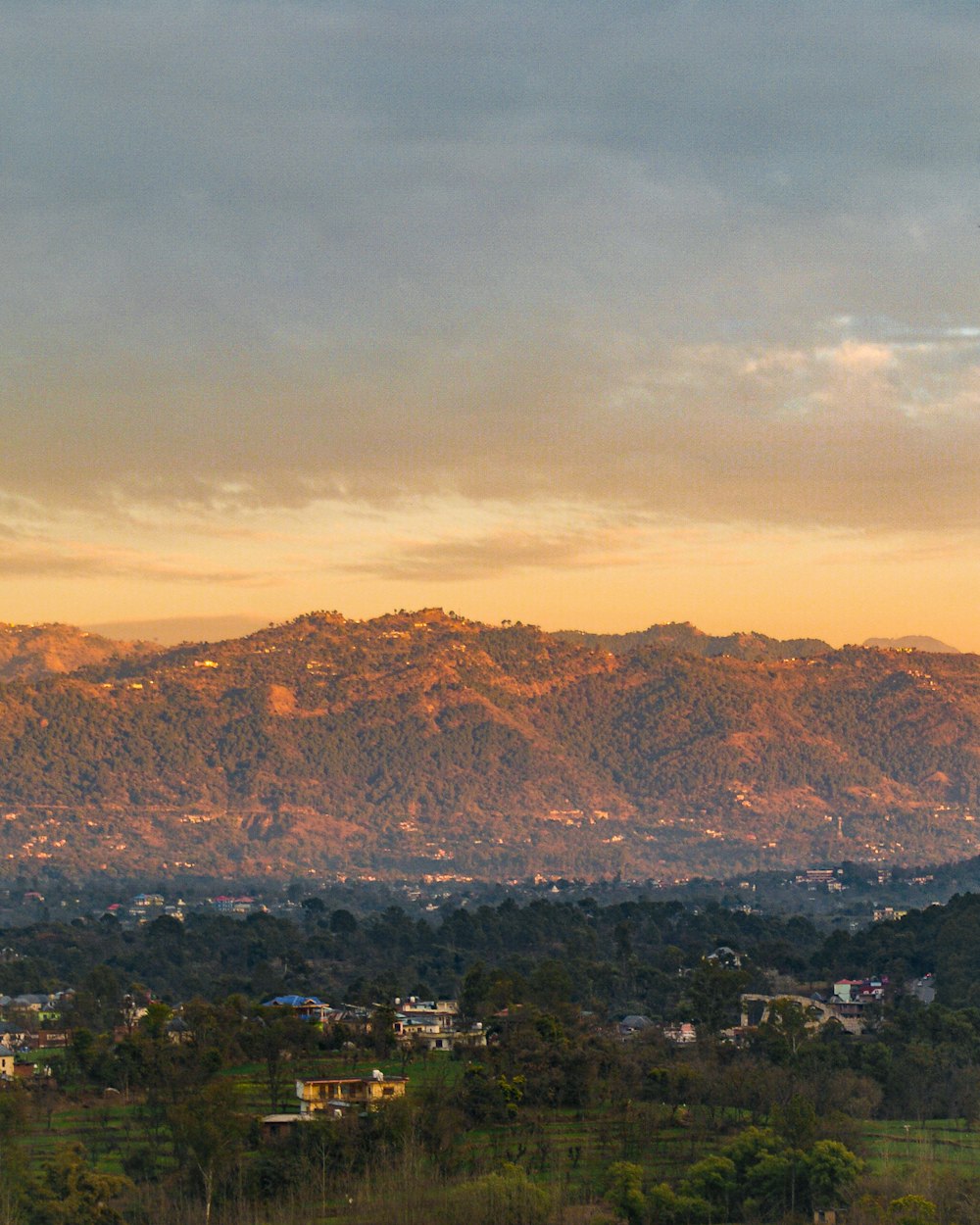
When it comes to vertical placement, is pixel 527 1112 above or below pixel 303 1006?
below

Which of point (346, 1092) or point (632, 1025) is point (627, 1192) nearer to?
point (346, 1092)

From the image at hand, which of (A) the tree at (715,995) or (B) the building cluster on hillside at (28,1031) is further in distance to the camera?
(A) the tree at (715,995)

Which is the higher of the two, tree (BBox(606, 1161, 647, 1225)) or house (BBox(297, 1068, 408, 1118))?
house (BBox(297, 1068, 408, 1118))

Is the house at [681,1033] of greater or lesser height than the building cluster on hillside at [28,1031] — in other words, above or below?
above

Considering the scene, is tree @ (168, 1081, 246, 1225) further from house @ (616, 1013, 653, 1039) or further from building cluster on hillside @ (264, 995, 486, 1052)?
house @ (616, 1013, 653, 1039)

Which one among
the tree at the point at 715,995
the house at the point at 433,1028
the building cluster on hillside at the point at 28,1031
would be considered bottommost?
the building cluster on hillside at the point at 28,1031


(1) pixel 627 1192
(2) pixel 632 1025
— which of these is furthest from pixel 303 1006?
(1) pixel 627 1192

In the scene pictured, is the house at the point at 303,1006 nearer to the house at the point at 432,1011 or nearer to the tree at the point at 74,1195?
the house at the point at 432,1011

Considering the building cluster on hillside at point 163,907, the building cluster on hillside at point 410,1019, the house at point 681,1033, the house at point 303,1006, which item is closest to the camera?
the building cluster on hillside at point 410,1019

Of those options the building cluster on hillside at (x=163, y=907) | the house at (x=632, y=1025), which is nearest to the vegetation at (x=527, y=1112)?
the house at (x=632, y=1025)

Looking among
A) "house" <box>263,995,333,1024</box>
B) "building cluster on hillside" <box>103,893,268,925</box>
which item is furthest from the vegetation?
"building cluster on hillside" <box>103,893,268,925</box>
